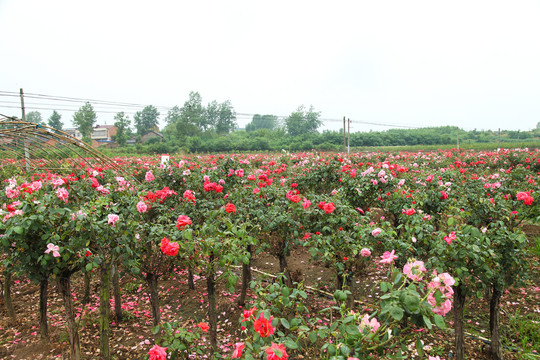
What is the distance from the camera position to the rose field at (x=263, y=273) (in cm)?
149

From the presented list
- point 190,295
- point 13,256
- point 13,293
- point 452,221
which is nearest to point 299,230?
point 452,221

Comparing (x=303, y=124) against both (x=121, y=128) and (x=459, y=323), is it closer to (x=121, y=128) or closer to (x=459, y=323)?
(x=121, y=128)

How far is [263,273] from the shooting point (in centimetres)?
267

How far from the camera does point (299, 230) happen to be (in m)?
3.22

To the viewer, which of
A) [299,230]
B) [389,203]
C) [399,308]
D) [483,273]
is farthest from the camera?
[389,203]

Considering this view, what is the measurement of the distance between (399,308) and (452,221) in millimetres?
1656

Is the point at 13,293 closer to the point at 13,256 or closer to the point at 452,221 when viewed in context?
the point at 13,256

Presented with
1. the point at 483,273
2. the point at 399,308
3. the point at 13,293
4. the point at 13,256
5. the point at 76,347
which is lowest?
the point at 13,293

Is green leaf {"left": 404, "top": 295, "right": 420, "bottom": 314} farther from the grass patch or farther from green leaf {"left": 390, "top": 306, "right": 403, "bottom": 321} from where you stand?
the grass patch

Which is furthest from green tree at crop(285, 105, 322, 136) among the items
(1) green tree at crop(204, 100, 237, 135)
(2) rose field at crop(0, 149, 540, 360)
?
(2) rose field at crop(0, 149, 540, 360)

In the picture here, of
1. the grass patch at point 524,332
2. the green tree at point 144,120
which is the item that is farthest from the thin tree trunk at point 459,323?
the green tree at point 144,120

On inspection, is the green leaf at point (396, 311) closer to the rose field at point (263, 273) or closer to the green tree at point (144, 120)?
the rose field at point (263, 273)

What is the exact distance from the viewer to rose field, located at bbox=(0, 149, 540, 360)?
4.90 ft

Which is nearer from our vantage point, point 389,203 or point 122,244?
point 122,244
